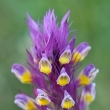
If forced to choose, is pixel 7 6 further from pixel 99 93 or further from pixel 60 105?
pixel 60 105

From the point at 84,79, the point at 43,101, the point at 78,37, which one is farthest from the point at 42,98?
the point at 78,37

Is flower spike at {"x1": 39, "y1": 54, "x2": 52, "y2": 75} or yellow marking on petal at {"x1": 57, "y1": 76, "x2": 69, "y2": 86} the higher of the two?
flower spike at {"x1": 39, "y1": 54, "x2": 52, "y2": 75}

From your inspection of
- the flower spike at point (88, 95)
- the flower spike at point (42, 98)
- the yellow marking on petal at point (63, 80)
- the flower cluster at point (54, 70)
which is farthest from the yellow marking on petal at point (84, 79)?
the flower spike at point (42, 98)

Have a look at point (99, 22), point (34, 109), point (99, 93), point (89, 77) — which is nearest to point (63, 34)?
point (89, 77)

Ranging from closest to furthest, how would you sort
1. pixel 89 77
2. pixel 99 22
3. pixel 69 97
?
pixel 69 97 < pixel 89 77 < pixel 99 22

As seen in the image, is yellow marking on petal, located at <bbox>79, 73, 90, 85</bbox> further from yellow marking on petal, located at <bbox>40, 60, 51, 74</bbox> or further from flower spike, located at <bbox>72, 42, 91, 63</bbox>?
yellow marking on petal, located at <bbox>40, 60, 51, 74</bbox>

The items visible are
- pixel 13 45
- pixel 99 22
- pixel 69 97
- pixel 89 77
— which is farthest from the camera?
pixel 13 45

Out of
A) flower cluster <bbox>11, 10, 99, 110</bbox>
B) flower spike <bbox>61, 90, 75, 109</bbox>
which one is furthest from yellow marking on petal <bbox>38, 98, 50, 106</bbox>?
flower spike <bbox>61, 90, 75, 109</bbox>
